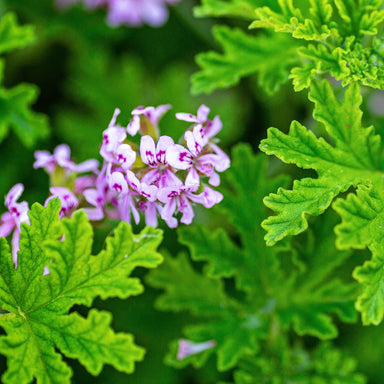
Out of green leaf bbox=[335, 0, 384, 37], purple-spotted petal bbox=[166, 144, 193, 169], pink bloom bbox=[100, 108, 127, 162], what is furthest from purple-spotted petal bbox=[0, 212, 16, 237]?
green leaf bbox=[335, 0, 384, 37]

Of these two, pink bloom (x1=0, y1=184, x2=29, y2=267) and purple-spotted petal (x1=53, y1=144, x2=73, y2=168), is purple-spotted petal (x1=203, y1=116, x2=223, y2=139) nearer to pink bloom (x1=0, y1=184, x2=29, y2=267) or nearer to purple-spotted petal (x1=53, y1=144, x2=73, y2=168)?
purple-spotted petal (x1=53, y1=144, x2=73, y2=168)

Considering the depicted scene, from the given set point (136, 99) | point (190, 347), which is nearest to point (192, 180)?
point (190, 347)

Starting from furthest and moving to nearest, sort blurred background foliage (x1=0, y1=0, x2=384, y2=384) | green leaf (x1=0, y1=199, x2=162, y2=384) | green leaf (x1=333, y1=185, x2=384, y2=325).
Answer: blurred background foliage (x1=0, y1=0, x2=384, y2=384) → green leaf (x1=0, y1=199, x2=162, y2=384) → green leaf (x1=333, y1=185, x2=384, y2=325)

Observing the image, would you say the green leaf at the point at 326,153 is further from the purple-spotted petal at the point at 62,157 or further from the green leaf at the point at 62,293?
the purple-spotted petal at the point at 62,157

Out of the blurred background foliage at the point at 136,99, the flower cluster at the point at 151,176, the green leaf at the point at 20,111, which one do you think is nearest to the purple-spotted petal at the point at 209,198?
the flower cluster at the point at 151,176

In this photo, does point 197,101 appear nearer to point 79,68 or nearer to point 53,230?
point 79,68
